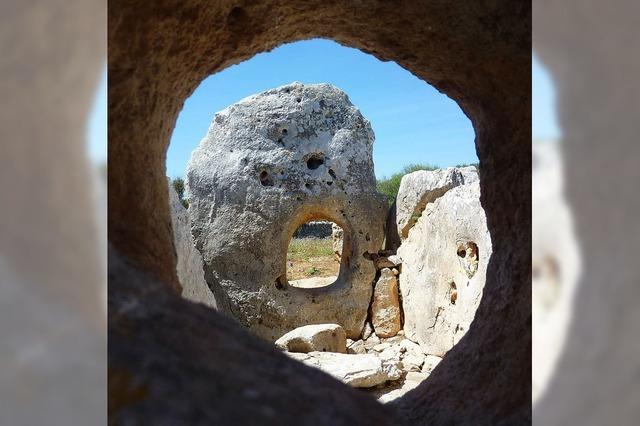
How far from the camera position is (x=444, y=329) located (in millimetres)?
6492

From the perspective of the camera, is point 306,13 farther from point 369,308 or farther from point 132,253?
point 369,308

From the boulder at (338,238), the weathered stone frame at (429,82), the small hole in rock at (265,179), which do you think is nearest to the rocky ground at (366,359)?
the weathered stone frame at (429,82)

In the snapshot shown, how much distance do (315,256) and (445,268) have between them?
939cm

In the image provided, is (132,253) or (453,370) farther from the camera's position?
(453,370)

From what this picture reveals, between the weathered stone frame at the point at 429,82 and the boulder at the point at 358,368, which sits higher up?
the weathered stone frame at the point at 429,82

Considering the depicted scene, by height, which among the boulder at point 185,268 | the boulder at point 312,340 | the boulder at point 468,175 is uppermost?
the boulder at point 468,175

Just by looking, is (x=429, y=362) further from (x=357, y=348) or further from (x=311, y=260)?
(x=311, y=260)

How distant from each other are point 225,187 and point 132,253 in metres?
7.11

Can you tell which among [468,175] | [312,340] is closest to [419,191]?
[468,175]

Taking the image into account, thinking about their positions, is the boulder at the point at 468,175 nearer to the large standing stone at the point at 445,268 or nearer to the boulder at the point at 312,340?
the large standing stone at the point at 445,268

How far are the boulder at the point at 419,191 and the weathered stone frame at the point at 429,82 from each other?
546 centimetres

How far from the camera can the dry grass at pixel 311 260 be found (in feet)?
45.0

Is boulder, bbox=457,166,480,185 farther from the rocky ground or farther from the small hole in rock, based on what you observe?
the small hole in rock
